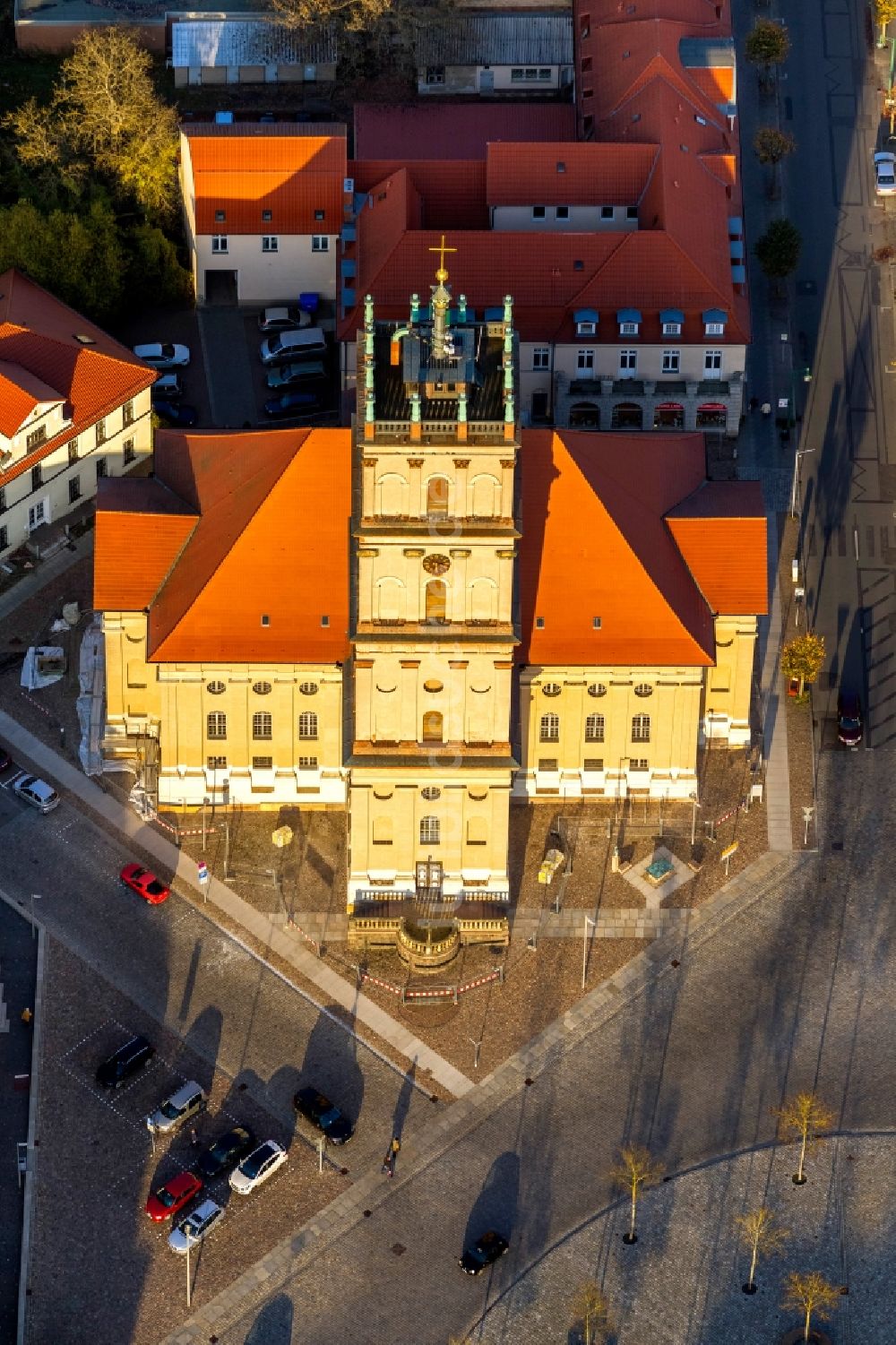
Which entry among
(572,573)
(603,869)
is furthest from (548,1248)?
(572,573)

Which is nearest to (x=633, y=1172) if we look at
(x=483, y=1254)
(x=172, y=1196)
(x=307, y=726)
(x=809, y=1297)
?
(x=483, y=1254)

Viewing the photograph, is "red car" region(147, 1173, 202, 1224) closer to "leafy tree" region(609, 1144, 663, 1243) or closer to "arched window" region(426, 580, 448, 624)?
"leafy tree" region(609, 1144, 663, 1243)

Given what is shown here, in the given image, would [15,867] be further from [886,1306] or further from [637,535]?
[886,1306]

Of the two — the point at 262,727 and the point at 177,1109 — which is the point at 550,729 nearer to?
the point at 262,727

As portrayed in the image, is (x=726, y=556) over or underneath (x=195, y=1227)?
over

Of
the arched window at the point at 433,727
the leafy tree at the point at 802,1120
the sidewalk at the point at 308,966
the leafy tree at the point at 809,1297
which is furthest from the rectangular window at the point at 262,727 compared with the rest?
the leafy tree at the point at 809,1297

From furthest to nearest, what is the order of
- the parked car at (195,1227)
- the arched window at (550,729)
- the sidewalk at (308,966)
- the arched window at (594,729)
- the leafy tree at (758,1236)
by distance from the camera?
the arched window at (594,729) < the arched window at (550,729) < the sidewalk at (308,966) < the parked car at (195,1227) < the leafy tree at (758,1236)

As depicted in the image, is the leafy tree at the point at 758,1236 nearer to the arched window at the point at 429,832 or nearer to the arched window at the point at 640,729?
the arched window at the point at 429,832
